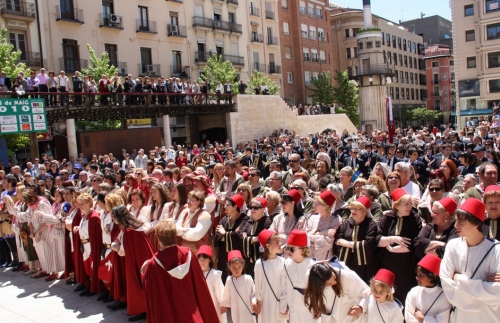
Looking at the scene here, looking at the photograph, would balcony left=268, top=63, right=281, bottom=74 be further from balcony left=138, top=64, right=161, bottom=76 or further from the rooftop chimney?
balcony left=138, top=64, right=161, bottom=76

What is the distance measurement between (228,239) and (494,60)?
42.6 m

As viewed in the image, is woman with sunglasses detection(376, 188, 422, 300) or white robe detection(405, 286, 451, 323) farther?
woman with sunglasses detection(376, 188, 422, 300)

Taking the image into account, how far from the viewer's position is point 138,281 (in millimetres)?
6285

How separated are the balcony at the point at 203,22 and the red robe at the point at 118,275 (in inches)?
1181

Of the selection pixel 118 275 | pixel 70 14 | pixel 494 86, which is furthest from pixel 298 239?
pixel 494 86

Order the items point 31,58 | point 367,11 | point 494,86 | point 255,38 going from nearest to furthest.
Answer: point 31,58 < point 255,38 < point 494,86 < point 367,11

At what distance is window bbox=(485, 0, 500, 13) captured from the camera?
39781 mm

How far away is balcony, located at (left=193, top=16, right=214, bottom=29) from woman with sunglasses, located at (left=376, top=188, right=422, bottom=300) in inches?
1252

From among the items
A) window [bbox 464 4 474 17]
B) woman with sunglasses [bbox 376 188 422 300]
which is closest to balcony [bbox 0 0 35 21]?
woman with sunglasses [bbox 376 188 422 300]

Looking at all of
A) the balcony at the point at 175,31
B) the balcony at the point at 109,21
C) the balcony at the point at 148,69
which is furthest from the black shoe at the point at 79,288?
the balcony at the point at 175,31

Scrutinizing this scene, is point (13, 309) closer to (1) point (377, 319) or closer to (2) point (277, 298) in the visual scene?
(2) point (277, 298)

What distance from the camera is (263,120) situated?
95.5 feet

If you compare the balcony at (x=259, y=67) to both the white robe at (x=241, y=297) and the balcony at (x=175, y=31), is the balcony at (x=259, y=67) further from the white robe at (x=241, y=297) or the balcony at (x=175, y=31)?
the white robe at (x=241, y=297)

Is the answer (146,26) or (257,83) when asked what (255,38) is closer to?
(257,83)
